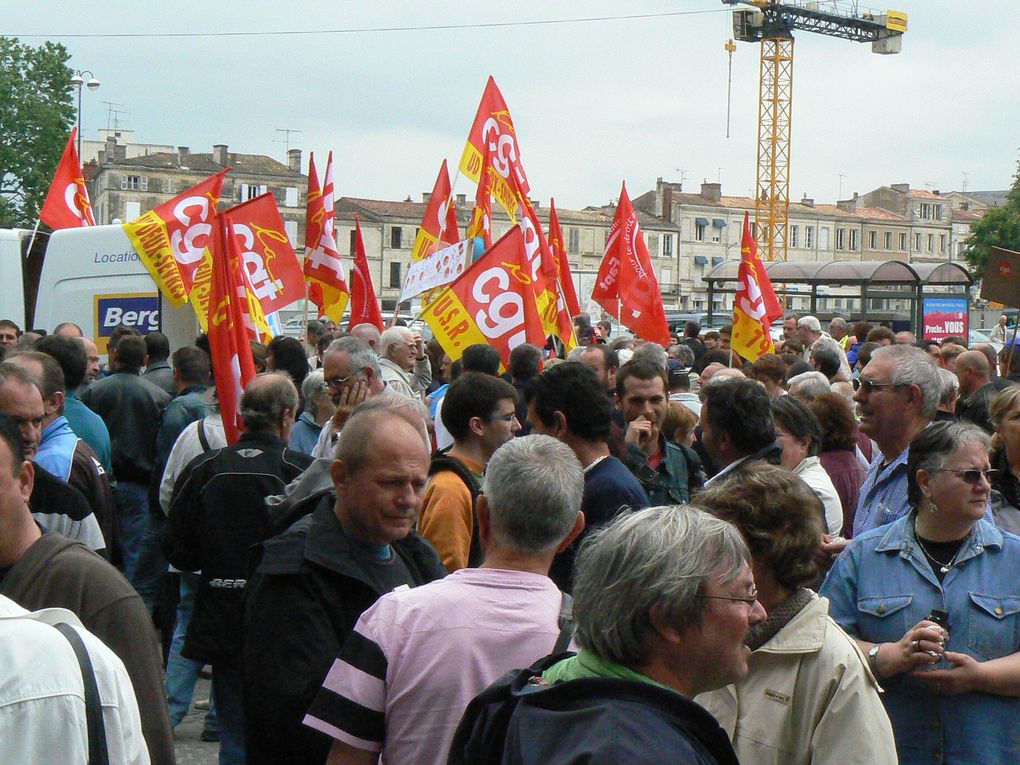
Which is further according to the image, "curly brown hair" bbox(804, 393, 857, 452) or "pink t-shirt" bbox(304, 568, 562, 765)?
"curly brown hair" bbox(804, 393, 857, 452)

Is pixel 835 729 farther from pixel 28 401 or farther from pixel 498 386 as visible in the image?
pixel 28 401

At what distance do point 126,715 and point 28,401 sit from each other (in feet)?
9.59

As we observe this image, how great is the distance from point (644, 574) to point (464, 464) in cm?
253

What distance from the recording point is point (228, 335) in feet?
24.4

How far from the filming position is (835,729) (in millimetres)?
2924

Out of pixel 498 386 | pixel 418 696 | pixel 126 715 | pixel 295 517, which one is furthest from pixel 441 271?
pixel 126 715

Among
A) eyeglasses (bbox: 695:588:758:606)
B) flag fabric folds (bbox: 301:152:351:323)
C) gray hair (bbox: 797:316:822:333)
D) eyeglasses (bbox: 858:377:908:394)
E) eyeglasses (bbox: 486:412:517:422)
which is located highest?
flag fabric folds (bbox: 301:152:351:323)

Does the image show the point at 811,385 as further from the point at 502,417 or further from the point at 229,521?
the point at 229,521

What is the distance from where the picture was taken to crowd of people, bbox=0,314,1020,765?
2275 millimetres

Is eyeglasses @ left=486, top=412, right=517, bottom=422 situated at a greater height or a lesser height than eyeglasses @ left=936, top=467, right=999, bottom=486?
greater

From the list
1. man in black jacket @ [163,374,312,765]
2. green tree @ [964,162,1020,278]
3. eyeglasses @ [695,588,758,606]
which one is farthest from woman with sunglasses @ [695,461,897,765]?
green tree @ [964,162,1020,278]

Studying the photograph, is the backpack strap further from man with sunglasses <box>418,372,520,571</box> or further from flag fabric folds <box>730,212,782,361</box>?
flag fabric folds <box>730,212,782,361</box>

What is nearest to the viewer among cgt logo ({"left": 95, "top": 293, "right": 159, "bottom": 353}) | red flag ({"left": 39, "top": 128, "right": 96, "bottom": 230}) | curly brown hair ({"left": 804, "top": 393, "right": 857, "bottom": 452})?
curly brown hair ({"left": 804, "top": 393, "right": 857, "bottom": 452})

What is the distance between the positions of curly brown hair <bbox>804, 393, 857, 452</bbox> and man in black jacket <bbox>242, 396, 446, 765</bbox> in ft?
9.94
